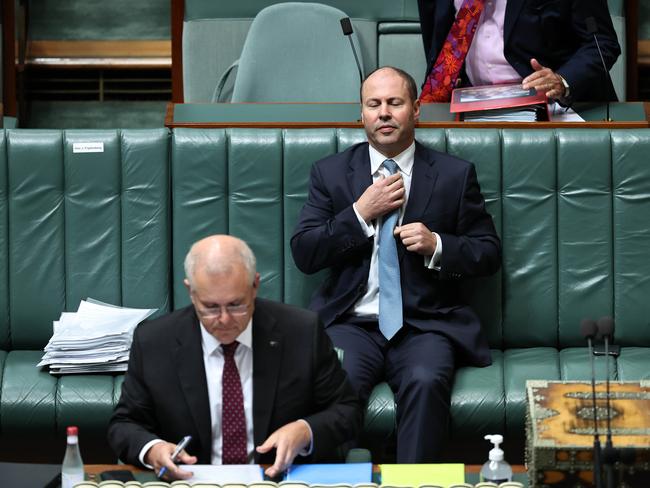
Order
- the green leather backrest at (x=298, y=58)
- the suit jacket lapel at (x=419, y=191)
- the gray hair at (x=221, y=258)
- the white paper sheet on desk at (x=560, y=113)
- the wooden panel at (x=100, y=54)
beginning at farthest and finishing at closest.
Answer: the wooden panel at (x=100, y=54), the green leather backrest at (x=298, y=58), the white paper sheet on desk at (x=560, y=113), the suit jacket lapel at (x=419, y=191), the gray hair at (x=221, y=258)

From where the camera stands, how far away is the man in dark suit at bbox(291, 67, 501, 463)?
373 cm

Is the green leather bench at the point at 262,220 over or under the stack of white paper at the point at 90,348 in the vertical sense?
over

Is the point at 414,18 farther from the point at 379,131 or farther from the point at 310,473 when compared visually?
the point at 310,473

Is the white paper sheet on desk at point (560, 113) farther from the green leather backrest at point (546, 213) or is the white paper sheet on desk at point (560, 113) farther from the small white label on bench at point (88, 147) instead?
the small white label on bench at point (88, 147)

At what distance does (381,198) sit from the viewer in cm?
374

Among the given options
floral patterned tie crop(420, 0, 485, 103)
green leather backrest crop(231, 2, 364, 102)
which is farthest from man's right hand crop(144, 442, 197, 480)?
green leather backrest crop(231, 2, 364, 102)

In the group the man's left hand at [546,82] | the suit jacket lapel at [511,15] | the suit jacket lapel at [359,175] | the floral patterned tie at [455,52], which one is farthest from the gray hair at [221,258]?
the suit jacket lapel at [511,15]

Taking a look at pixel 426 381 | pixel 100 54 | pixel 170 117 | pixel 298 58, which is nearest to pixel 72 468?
pixel 426 381

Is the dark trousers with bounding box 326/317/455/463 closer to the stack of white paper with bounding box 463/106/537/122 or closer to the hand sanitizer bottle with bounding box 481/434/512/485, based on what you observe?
the stack of white paper with bounding box 463/106/537/122

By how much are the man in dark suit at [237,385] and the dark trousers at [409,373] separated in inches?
24.1

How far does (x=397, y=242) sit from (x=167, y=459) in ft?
4.74

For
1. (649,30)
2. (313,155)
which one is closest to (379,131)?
(313,155)

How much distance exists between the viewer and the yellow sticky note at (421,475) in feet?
7.82

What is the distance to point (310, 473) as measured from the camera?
2490 mm
